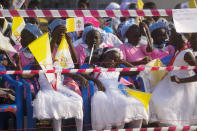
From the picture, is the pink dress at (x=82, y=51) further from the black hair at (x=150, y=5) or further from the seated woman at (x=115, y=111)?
the black hair at (x=150, y=5)

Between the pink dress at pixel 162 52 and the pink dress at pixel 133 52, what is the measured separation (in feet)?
0.47

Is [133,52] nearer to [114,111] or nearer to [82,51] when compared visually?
[82,51]

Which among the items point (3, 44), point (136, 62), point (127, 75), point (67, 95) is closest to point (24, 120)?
point (67, 95)

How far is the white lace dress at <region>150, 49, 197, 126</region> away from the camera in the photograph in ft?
17.6

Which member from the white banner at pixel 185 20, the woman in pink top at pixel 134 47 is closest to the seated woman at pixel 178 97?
the white banner at pixel 185 20

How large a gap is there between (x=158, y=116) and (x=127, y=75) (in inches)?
34.5

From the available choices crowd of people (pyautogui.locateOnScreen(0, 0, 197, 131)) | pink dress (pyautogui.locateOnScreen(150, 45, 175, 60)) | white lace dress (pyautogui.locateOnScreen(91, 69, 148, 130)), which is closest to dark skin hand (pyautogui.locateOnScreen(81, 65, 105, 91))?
crowd of people (pyautogui.locateOnScreen(0, 0, 197, 131))

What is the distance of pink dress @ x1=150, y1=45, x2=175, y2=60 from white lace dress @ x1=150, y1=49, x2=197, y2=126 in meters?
1.19

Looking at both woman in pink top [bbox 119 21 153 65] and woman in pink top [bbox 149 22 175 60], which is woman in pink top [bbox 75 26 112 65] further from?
woman in pink top [bbox 149 22 175 60]

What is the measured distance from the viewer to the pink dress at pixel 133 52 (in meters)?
6.54

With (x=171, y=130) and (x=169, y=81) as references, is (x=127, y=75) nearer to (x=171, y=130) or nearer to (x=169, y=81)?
(x=169, y=81)

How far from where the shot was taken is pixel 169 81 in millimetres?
5523

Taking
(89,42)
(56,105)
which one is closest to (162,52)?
(89,42)

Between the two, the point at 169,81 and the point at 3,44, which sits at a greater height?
the point at 3,44
